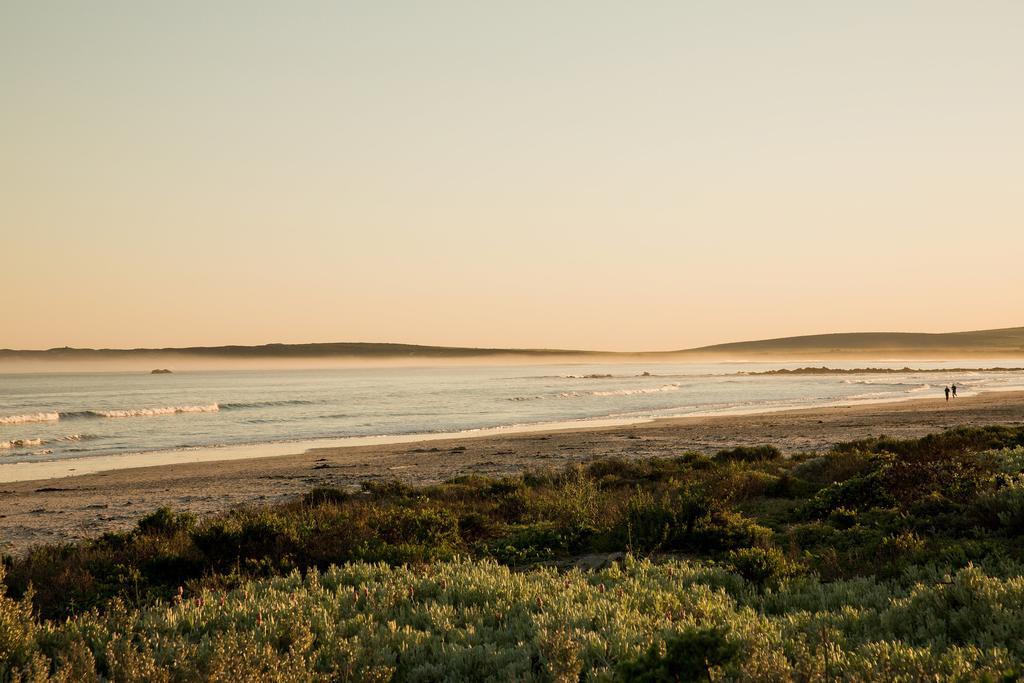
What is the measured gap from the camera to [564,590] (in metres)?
7.41

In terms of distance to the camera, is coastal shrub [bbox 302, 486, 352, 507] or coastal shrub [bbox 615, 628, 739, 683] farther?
coastal shrub [bbox 302, 486, 352, 507]

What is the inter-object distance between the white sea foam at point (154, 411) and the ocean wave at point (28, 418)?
11.0 ft

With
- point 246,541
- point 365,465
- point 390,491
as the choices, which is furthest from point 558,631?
point 365,465

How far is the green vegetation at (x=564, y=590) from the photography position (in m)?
5.32

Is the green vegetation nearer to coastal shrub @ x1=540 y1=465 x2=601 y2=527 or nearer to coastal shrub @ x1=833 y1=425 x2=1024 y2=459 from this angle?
coastal shrub @ x1=540 y1=465 x2=601 y2=527

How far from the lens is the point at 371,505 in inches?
533

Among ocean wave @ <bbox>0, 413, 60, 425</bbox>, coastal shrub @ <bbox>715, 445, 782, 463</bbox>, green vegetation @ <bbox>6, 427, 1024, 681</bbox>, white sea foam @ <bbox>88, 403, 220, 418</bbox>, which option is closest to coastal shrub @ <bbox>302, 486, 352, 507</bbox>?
green vegetation @ <bbox>6, 427, 1024, 681</bbox>

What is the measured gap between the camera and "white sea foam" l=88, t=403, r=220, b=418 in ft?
198

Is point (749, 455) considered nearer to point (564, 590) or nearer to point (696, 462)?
point (696, 462)

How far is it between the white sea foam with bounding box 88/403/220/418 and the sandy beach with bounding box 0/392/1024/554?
3581 cm

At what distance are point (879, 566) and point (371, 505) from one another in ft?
28.5

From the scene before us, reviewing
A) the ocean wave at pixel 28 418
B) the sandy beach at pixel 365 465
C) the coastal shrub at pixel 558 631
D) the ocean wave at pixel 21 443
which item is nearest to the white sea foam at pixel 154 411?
the ocean wave at pixel 28 418

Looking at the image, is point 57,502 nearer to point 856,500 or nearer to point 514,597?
point 514,597

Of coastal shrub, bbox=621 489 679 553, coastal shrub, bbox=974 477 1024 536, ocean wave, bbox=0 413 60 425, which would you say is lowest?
ocean wave, bbox=0 413 60 425
